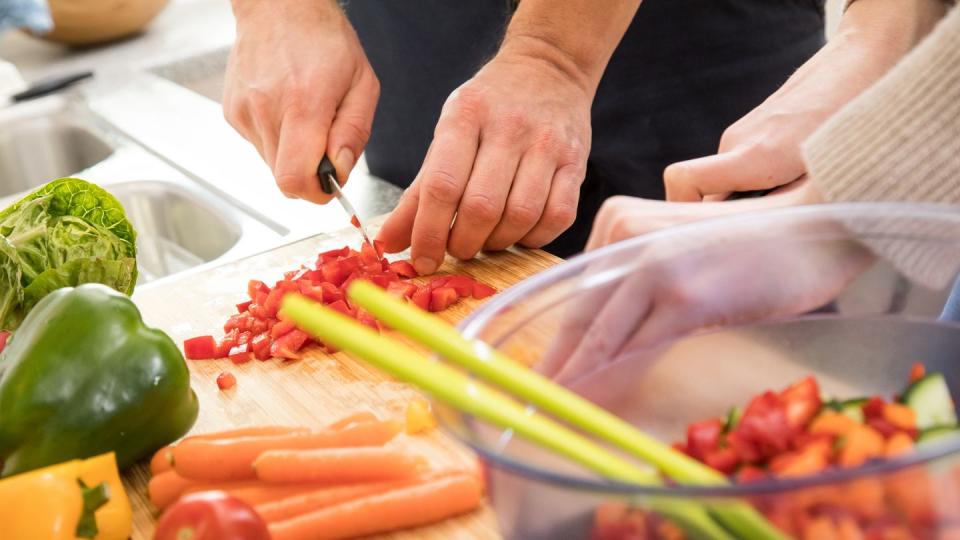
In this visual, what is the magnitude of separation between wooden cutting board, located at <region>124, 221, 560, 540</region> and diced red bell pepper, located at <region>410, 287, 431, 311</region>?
0.03m

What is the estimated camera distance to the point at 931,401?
0.88 metres

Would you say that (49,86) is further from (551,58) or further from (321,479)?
(321,479)

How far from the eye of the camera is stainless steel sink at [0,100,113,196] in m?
2.99

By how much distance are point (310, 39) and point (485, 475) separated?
1.28 metres

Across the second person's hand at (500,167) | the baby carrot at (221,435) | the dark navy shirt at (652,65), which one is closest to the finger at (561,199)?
the second person's hand at (500,167)

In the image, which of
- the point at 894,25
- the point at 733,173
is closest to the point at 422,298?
the point at 733,173

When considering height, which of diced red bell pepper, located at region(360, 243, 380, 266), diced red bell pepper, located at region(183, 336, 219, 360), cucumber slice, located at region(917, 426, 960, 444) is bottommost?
diced red bell pepper, located at region(183, 336, 219, 360)

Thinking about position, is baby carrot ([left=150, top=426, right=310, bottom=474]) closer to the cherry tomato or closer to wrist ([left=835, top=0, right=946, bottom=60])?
the cherry tomato

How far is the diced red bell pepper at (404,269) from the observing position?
5.90 ft

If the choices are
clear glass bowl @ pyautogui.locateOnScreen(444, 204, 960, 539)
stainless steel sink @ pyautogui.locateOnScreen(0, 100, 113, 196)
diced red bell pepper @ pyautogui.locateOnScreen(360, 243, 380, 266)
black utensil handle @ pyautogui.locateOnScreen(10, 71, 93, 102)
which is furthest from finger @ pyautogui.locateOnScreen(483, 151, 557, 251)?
black utensil handle @ pyautogui.locateOnScreen(10, 71, 93, 102)

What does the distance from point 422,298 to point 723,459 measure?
895 millimetres

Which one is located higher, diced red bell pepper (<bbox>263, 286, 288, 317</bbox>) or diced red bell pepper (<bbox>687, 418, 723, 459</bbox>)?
diced red bell pepper (<bbox>687, 418, 723, 459</bbox>)

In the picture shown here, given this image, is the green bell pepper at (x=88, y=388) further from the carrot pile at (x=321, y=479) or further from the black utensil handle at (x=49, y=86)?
the black utensil handle at (x=49, y=86)

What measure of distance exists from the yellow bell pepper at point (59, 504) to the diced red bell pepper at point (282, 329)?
43cm
